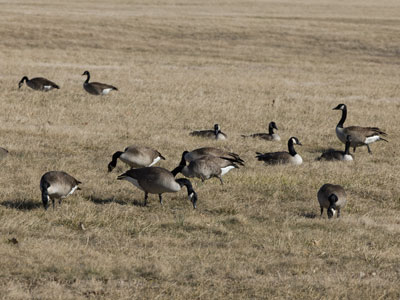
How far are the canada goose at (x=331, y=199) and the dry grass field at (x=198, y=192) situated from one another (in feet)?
1.02

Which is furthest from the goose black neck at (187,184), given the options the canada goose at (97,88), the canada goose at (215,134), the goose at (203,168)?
the canada goose at (97,88)

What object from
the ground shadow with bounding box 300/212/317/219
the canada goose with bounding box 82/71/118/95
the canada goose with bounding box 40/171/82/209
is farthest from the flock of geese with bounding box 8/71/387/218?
the canada goose with bounding box 82/71/118/95

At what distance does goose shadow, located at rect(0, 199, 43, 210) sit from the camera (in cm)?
1084

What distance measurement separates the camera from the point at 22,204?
11.0 m

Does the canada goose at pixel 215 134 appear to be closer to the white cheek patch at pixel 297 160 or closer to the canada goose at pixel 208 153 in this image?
the white cheek patch at pixel 297 160

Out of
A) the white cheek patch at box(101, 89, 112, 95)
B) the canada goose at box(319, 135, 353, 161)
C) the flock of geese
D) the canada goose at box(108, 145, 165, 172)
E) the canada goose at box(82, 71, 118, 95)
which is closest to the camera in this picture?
the flock of geese

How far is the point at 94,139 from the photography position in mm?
17203

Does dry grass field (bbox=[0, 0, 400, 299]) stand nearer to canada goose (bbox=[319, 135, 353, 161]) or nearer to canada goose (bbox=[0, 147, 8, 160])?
canada goose (bbox=[0, 147, 8, 160])

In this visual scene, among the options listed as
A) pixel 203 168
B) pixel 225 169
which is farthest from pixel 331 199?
pixel 225 169

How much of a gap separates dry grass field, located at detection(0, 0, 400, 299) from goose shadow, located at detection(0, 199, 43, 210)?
1.4 inches

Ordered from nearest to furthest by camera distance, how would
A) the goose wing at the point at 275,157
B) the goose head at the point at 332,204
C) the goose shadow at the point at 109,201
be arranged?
the goose head at the point at 332,204 → the goose shadow at the point at 109,201 → the goose wing at the point at 275,157

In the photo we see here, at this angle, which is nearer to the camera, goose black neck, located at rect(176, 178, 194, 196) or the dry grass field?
the dry grass field

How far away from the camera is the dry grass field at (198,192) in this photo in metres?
8.17

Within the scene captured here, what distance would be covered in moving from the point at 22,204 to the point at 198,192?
140 inches
